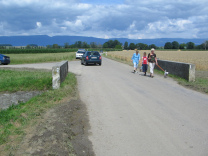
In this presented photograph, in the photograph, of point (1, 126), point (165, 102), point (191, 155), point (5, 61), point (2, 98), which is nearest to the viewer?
point (191, 155)

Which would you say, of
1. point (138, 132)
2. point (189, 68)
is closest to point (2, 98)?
point (138, 132)

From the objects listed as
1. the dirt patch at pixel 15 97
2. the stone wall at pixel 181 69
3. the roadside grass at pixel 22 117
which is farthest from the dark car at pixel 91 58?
the roadside grass at pixel 22 117

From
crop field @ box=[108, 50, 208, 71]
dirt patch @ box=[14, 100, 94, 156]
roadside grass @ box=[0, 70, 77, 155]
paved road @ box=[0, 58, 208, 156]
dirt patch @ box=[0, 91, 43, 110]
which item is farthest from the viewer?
crop field @ box=[108, 50, 208, 71]

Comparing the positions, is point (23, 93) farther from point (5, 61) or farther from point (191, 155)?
point (5, 61)

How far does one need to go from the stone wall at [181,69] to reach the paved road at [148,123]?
328 centimetres

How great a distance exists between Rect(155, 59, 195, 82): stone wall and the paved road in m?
3.28

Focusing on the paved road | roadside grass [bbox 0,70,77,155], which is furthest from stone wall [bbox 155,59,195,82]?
roadside grass [bbox 0,70,77,155]

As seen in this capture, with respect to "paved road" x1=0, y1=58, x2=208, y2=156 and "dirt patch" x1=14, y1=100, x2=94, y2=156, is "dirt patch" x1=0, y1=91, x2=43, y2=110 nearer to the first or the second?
"paved road" x1=0, y1=58, x2=208, y2=156

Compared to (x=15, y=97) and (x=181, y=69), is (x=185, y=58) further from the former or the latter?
(x=15, y=97)

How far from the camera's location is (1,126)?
597 centimetres

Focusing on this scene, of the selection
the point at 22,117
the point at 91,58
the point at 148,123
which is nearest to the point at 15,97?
the point at 22,117

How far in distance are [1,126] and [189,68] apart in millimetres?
10004

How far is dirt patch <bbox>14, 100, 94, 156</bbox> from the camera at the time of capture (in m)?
4.32

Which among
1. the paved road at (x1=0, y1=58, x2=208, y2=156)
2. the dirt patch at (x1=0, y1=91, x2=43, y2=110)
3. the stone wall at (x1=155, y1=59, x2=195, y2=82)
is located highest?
the stone wall at (x1=155, y1=59, x2=195, y2=82)
